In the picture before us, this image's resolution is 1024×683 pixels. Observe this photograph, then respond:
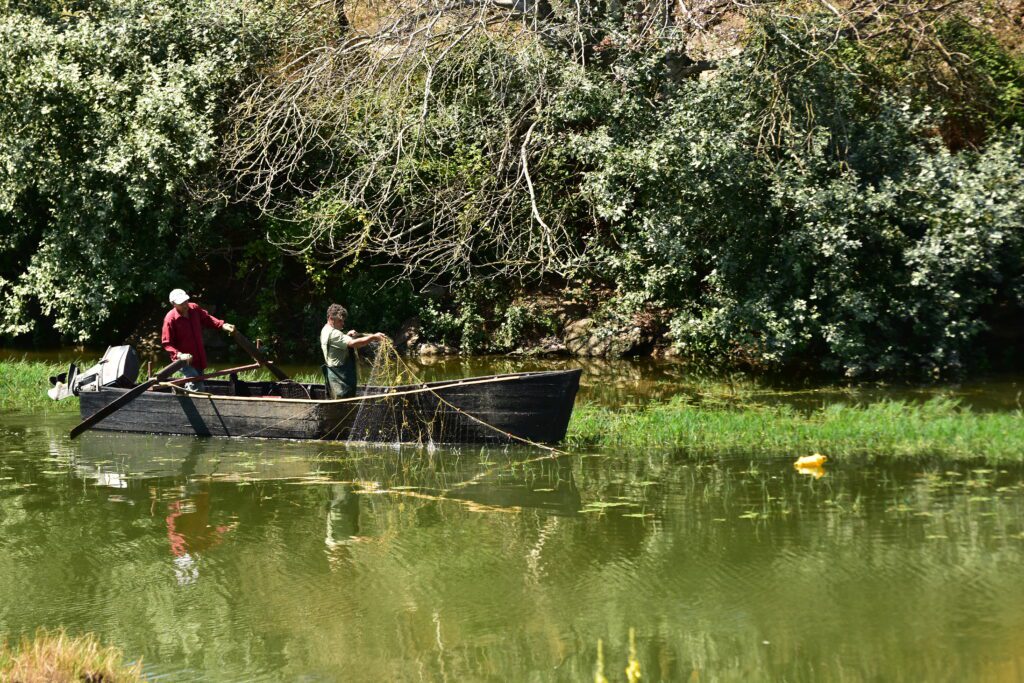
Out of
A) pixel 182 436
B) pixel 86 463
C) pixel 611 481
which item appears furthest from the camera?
pixel 182 436

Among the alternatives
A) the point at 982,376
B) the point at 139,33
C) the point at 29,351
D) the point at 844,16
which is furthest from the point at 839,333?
the point at 29,351

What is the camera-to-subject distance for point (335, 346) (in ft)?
42.0

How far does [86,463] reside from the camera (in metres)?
12.3

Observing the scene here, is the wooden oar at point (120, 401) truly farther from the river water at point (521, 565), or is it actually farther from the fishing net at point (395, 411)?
the fishing net at point (395, 411)

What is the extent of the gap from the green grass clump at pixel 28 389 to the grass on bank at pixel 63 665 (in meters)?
10.4

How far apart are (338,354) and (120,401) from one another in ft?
9.11

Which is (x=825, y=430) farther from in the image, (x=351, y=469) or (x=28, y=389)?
(x=28, y=389)

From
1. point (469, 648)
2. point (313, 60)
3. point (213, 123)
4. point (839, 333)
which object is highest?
point (313, 60)

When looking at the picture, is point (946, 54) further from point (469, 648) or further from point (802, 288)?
point (469, 648)

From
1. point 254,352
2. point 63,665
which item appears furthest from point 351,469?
point 63,665

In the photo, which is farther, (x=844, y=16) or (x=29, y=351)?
(x=29, y=351)

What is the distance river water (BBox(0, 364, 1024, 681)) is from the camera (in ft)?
21.3

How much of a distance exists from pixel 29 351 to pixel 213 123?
7.22 metres

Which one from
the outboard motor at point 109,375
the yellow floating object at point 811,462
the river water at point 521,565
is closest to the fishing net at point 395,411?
the river water at point 521,565
